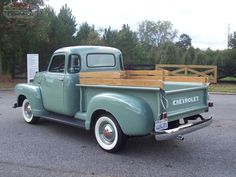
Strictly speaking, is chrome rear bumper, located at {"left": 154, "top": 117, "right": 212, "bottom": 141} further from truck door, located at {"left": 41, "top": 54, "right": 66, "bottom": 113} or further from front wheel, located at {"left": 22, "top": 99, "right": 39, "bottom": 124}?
front wheel, located at {"left": 22, "top": 99, "right": 39, "bottom": 124}

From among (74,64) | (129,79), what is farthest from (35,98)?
(129,79)

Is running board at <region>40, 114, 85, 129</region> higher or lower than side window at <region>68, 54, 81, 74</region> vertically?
lower

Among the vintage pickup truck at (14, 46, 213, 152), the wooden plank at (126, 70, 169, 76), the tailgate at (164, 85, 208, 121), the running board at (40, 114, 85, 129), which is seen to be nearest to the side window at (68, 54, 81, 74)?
the vintage pickup truck at (14, 46, 213, 152)

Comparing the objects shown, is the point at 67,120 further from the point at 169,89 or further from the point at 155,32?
the point at 155,32

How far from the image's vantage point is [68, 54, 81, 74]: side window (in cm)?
754

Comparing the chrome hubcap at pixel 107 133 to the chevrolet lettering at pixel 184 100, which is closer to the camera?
the chevrolet lettering at pixel 184 100

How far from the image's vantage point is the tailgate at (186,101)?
6051 millimetres

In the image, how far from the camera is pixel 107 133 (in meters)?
6.45

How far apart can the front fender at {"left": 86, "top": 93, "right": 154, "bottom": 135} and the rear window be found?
1643 mm

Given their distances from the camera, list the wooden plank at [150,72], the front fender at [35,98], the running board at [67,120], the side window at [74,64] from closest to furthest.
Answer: the running board at [67,120]
the side window at [74,64]
the wooden plank at [150,72]
the front fender at [35,98]

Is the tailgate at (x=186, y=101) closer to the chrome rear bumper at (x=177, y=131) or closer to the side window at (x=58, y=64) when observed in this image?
the chrome rear bumper at (x=177, y=131)

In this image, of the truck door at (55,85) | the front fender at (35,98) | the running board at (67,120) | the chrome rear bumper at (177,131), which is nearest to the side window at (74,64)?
the truck door at (55,85)

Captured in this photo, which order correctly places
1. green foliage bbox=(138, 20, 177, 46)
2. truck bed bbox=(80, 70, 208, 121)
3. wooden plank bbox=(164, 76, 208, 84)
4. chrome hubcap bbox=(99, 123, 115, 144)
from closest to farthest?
truck bed bbox=(80, 70, 208, 121) → chrome hubcap bbox=(99, 123, 115, 144) → wooden plank bbox=(164, 76, 208, 84) → green foliage bbox=(138, 20, 177, 46)

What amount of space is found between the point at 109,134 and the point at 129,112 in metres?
0.75
